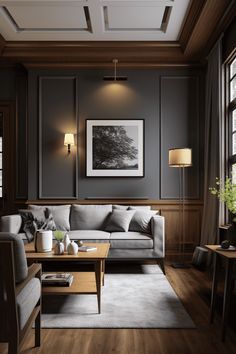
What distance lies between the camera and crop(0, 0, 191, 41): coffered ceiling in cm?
447

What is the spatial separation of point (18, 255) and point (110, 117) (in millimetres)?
4180

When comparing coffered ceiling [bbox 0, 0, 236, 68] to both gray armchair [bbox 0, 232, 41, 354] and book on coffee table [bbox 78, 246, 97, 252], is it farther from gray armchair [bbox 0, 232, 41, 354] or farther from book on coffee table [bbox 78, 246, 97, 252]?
gray armchair [bbox 0, 232, 41, 354]

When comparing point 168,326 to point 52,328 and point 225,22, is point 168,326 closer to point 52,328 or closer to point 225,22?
point 52,328

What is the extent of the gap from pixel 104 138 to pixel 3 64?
6.57 feet

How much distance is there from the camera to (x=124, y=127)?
5.91 metres

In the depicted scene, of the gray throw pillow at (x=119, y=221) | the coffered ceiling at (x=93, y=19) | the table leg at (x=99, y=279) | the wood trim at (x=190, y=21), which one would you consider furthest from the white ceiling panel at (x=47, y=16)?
the table leg at (x=99, y=279)

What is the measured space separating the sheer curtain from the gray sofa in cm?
75

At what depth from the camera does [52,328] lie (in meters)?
2.85

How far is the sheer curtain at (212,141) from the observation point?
16.2 feet

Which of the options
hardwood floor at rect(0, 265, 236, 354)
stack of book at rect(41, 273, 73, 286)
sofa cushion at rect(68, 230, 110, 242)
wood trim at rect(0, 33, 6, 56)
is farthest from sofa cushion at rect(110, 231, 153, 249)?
wood trim at rect(0, 33, 6, 56)

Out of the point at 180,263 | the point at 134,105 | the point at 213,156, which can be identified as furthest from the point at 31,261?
the point at 134,105

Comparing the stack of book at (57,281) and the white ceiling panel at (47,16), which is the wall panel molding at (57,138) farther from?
the stack of book at (57,281)

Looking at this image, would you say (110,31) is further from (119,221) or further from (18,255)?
(18,255)

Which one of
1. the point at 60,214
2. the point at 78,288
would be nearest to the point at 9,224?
the point at 60,214
